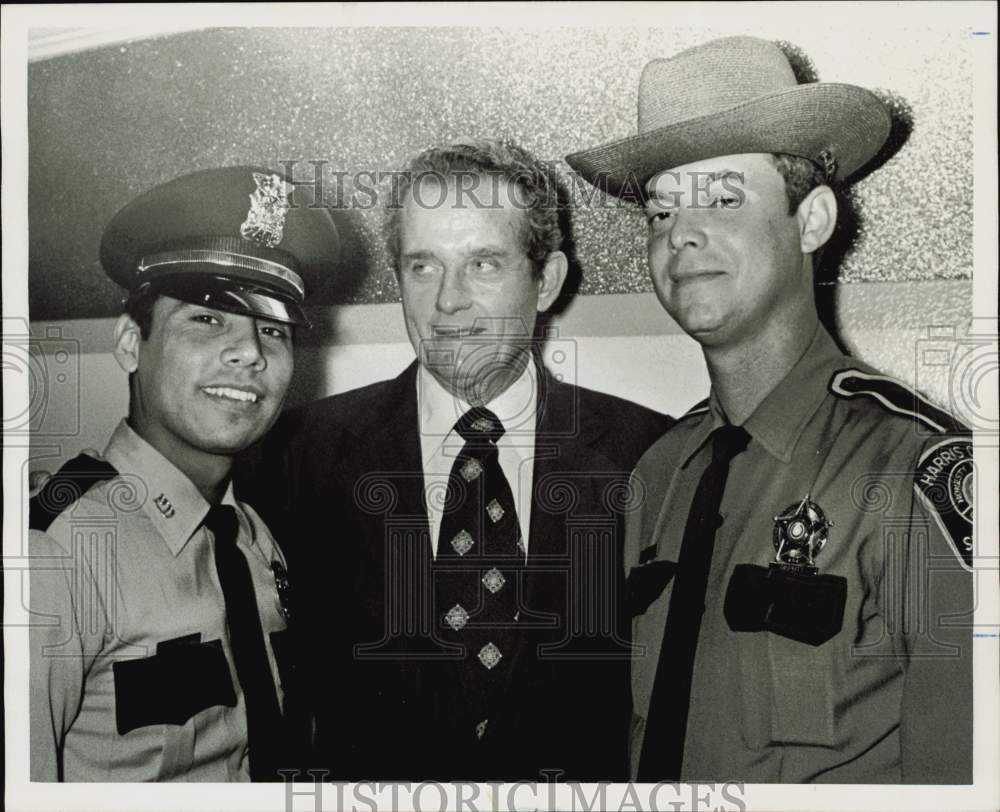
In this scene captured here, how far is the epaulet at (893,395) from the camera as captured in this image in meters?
1.80

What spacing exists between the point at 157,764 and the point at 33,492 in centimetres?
54

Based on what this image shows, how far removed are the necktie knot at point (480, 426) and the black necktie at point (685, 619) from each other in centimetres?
37

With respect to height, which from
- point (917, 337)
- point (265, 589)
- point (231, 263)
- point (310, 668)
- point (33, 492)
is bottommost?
point (310, 668)

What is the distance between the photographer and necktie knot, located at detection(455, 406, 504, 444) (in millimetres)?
1856

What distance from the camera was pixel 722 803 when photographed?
5.99ft

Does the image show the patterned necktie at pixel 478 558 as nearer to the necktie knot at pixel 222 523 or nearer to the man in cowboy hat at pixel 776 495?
the man in cowboy hat at pixel 776 495

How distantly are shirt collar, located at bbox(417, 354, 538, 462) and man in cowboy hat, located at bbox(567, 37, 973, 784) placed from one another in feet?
0.78

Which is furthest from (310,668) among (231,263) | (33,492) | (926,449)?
(926,449)

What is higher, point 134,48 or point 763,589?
point 134,48

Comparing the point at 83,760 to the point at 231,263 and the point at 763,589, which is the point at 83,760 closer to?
the point at 231,263

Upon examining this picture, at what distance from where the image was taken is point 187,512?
72.2 inches

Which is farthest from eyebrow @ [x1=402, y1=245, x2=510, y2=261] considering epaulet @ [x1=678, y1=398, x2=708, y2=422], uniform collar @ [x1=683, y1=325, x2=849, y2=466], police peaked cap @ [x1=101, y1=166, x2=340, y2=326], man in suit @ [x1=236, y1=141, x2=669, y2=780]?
uniform collar @ [x1=683, y1=325, x2=849, y2=466]

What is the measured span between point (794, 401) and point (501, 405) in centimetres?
51

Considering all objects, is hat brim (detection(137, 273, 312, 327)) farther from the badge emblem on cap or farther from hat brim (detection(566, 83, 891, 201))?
the badge emblem on cap
